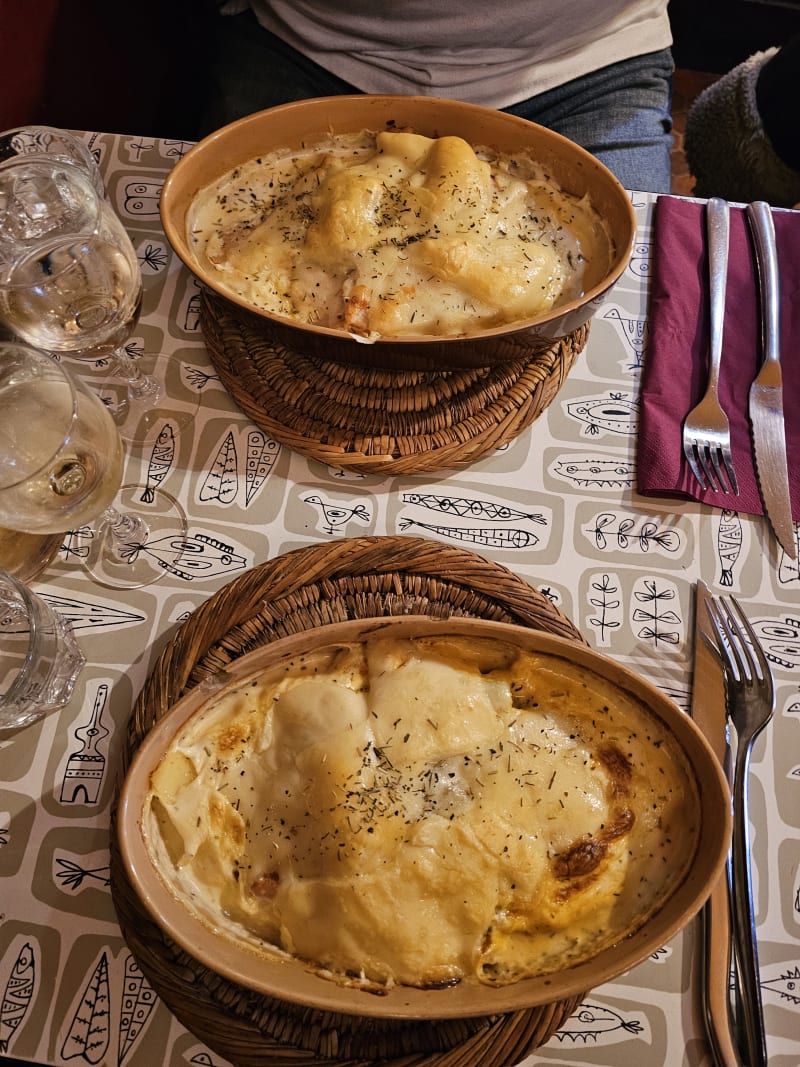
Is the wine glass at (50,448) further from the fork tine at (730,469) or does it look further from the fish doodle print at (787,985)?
the fish doodle print at (787,985)

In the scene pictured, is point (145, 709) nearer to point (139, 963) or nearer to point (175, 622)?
Result: point (175, 622)

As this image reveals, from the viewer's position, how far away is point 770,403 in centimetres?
120

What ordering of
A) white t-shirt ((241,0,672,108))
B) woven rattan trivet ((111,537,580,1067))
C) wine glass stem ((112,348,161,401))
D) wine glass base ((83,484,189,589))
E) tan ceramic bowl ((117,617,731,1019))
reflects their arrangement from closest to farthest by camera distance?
tan ceramic bowl ((117,617,731,1019))
woven rattan trivet ((111,537,580,1067))
wine glass base ((83,484,189,589))
wine glass stem ((112,348,161,401))
white t-shirt ((241,0,672,108))

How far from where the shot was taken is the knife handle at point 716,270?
1.24m

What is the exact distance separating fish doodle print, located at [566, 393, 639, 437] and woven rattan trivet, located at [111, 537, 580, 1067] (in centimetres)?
31

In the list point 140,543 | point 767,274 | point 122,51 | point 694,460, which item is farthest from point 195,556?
point 122,51

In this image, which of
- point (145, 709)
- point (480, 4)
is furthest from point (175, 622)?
point (480, 4)

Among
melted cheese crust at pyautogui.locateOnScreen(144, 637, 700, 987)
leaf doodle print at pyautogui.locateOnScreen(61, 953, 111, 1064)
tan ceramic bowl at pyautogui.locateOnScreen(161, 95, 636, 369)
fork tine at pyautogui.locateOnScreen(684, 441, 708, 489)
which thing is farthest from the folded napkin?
leaf doodle print at pyautogui.locateOnScreen(61, 953, 111, 1064)

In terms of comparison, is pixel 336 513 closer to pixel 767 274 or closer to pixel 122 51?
pixel 767 274

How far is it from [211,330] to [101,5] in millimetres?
1085

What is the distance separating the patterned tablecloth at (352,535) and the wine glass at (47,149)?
0.24 metres

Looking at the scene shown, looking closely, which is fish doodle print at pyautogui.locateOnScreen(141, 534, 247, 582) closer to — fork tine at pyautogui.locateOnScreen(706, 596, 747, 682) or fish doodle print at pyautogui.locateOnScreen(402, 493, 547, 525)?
fish doodle print at pyautogui.locateOnScreen(402, 493, 547, 525)

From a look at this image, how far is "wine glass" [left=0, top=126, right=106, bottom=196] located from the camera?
109 centimetres

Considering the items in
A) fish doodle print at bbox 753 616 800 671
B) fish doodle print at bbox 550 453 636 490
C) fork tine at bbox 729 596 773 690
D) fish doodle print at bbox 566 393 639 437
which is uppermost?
fish doodle print at bbox 566 393 639 437
